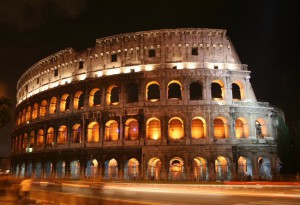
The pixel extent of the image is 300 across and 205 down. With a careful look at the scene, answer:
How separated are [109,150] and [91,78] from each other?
803 cm

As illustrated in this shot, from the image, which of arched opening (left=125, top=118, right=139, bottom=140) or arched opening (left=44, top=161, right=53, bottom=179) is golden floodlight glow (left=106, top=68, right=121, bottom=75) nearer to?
arched opening (left=125, top=118, right=139, bottom=140)

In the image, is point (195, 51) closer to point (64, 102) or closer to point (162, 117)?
point (162, 117)

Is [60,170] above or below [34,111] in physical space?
below

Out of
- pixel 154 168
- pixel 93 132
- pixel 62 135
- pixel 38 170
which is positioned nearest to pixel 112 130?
pixel 93 132

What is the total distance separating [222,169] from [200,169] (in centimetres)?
205

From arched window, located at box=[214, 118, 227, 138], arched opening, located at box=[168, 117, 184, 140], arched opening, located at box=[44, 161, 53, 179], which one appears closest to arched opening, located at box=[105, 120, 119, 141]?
arched opening, located at box=[168, 117, 184, 140]

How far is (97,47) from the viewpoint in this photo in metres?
32.5

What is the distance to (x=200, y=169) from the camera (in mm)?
28359

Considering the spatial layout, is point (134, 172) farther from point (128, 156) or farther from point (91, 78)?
point (91, 78)

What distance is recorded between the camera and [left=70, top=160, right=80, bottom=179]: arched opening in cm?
3125

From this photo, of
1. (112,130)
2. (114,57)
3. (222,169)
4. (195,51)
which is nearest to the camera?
(222,169)

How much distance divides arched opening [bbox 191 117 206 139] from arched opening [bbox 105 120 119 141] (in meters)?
7.75

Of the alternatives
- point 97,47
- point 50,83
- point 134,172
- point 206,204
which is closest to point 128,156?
point 134,172

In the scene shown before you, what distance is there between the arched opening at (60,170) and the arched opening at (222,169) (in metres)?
16.2
